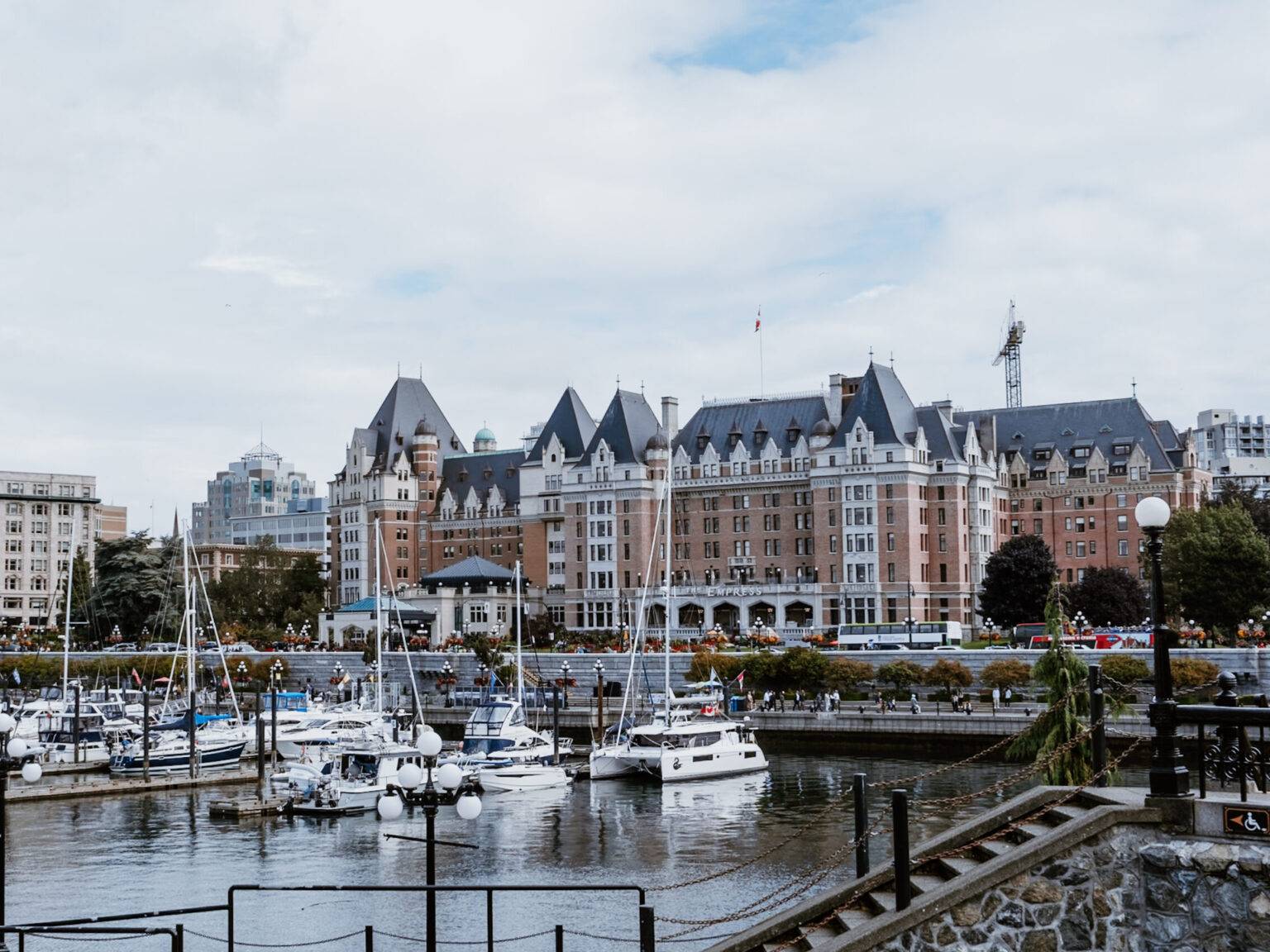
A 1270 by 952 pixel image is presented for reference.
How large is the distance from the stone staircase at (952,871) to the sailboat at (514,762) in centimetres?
3750

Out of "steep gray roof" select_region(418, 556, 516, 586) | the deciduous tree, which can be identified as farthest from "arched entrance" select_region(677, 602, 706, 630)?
the deciduous tree

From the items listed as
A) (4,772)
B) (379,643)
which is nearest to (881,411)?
(379,643)

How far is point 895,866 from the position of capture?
14312 mm

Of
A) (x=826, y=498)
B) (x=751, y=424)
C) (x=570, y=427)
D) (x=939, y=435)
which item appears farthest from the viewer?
(x=570, y=427)

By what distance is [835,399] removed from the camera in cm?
11269

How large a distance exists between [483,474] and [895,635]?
A: 6160cm

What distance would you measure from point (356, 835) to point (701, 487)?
248 ft

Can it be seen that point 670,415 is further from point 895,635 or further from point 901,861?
point 901,861

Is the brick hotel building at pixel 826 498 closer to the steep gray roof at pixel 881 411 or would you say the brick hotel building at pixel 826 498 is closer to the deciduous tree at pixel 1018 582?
the steep gray roof at pixel 881 411

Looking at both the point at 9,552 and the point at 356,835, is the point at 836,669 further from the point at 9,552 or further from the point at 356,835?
the point at 9,552

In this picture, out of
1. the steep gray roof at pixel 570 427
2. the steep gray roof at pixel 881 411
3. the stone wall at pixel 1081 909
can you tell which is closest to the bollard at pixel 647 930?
the stone wall at pixel 1081 909

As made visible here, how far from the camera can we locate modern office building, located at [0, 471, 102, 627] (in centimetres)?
15588

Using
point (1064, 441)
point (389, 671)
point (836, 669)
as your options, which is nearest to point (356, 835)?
point (836, 669)

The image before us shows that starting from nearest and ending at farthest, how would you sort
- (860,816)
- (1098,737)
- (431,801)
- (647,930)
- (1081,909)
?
(1081,909) < (647,930) < (1098,737) < (860,816) < (431,801)
